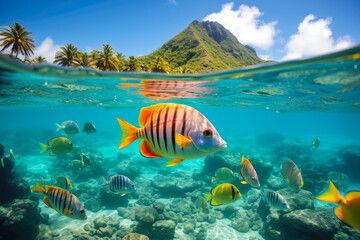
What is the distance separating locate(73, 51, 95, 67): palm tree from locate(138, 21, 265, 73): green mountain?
1743 centimetres

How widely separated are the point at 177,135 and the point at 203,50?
4691 centimetres

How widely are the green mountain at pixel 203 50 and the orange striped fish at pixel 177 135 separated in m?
35.1

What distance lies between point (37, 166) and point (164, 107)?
933 inches

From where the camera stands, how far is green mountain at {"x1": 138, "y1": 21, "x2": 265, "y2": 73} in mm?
40844

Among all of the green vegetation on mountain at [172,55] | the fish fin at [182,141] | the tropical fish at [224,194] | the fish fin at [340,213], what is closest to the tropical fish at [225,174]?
the tropical fish at [224,194]

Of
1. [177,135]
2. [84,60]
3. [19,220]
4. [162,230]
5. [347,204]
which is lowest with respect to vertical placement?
[162,230]

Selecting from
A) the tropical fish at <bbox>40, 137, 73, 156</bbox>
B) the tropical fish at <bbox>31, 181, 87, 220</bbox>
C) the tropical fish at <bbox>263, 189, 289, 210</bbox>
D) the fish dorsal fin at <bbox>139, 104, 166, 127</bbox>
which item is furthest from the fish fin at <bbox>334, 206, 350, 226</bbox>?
the tropical fish at <bbox>40, 137, 73, 156</bbox>

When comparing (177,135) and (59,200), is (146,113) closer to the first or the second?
(177,135)

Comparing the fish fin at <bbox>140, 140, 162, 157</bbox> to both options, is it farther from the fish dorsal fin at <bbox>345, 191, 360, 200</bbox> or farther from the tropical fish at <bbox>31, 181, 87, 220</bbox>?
the fish dorsal fin at <bbox>345, 191, 360, 200</bbox>

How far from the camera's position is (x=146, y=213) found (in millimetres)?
7879

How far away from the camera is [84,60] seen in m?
22.9

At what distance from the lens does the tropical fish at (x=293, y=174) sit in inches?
202

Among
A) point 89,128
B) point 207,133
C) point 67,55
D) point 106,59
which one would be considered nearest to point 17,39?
point 67,55

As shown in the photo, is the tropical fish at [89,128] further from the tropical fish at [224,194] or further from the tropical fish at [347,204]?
the tropical fish at [347,204]
